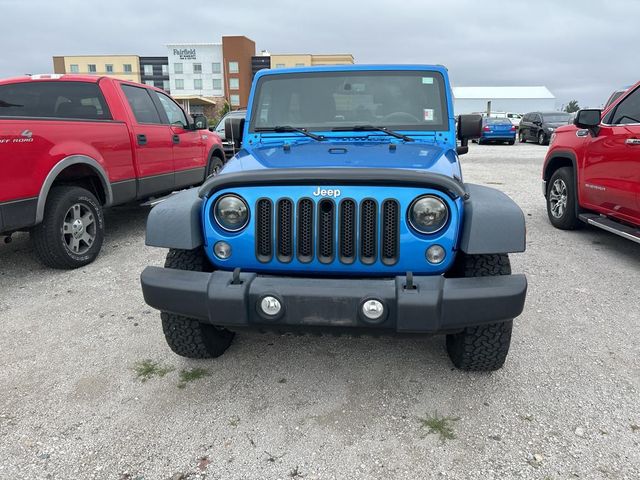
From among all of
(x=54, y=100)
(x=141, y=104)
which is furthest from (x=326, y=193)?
(x=141, y=104)

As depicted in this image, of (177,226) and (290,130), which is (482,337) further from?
(290,130)

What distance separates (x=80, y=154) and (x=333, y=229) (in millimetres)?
3461

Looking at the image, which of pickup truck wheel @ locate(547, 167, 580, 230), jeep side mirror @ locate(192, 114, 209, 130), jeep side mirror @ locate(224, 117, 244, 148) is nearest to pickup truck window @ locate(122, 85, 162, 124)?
jeep side mirror @ locate(192, 114, 209, 130)

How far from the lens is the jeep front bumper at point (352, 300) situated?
225cm

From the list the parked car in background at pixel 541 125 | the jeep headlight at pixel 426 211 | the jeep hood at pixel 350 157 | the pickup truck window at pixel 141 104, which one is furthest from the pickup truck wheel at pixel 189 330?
the parked car in background at pixel 541 125

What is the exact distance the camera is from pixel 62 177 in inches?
189

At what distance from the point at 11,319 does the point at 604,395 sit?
4131 mm

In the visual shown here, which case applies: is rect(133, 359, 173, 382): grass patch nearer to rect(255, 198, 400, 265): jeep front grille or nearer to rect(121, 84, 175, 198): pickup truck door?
rect(255, 198, 400, 265): jeep front grille

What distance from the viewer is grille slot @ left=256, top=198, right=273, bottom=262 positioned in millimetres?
2492

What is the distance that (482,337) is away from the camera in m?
2.71

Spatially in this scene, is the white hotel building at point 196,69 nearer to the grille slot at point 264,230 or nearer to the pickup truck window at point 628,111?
the pickup truck window at point 628,111

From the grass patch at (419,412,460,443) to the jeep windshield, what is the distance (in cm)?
201

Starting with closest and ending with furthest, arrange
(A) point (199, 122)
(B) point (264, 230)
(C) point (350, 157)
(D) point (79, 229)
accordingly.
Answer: (B) point (264, 230) → (C) point (350, 157) → (D) point (79, 229) → (A) point (199, 122)

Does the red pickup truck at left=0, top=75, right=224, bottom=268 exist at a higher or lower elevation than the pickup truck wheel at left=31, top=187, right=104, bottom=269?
higher
